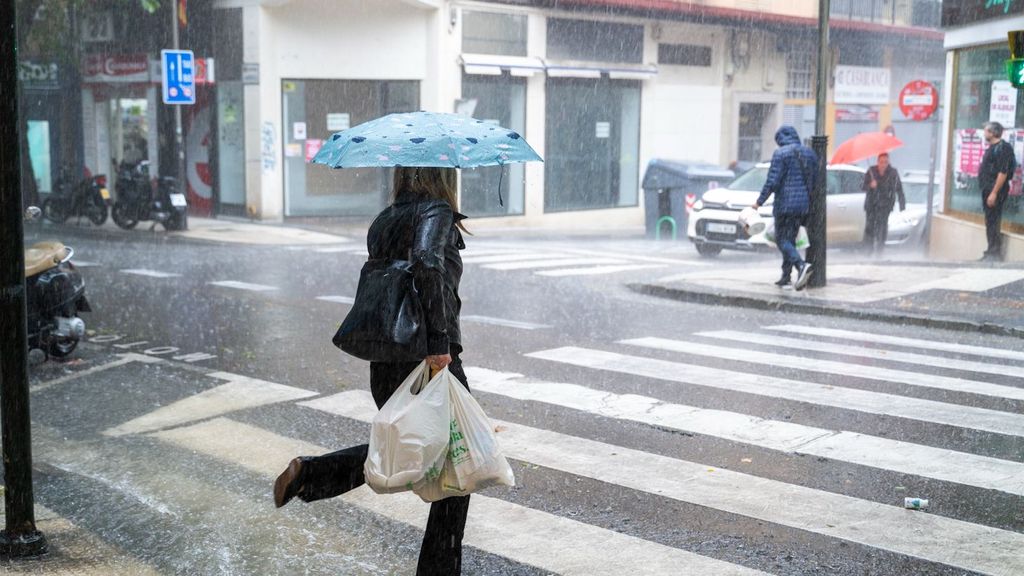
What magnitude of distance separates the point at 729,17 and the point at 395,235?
1079 inches

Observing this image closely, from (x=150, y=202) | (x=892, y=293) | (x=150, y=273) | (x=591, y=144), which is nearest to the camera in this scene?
(x=892, y=293)

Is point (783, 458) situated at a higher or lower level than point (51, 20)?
lower

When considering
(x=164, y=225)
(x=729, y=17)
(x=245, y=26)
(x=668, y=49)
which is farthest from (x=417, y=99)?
(x=729, y=17)

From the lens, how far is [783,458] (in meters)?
6.32

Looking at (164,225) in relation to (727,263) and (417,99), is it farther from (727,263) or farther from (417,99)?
→ (727,263)

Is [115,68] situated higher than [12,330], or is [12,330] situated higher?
[115,68]

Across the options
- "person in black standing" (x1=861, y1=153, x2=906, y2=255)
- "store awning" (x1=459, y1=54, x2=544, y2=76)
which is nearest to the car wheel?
"person in black standing" (x1=861, y1=153, x2=906, y2=255)

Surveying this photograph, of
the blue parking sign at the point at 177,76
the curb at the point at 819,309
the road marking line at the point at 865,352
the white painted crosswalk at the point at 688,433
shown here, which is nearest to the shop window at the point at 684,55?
the blue parking sign at the point at 177,76

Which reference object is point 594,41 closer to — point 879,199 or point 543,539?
point 879,199

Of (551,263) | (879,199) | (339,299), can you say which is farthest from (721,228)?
(339,299)

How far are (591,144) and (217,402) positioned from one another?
20876mm

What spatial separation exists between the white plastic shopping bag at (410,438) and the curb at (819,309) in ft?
26.7

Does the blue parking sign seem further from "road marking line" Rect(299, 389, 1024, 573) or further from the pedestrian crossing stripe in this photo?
"road marking line" Rect(299, 389, 1024, 573)

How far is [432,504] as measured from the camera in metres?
4.35
